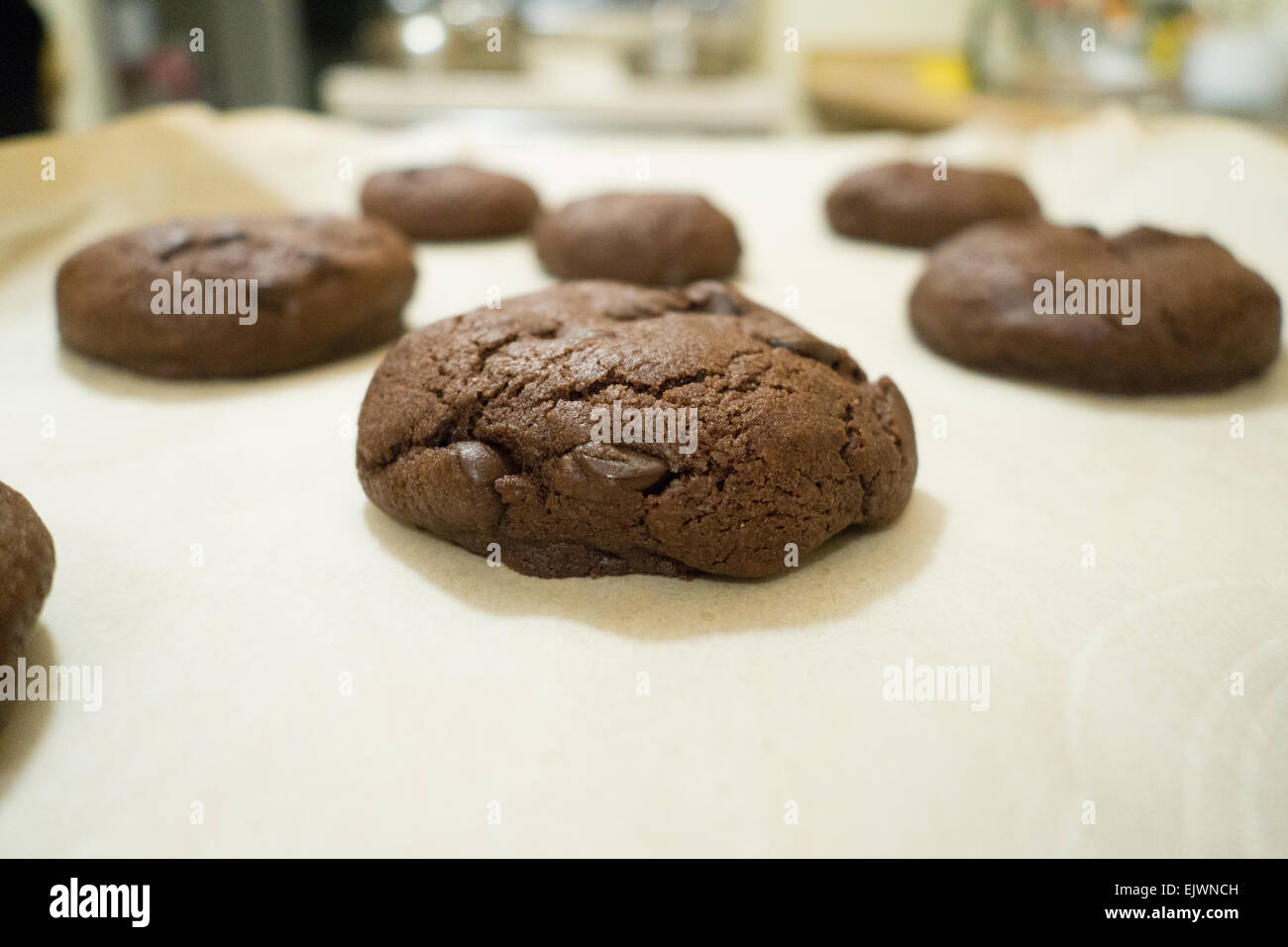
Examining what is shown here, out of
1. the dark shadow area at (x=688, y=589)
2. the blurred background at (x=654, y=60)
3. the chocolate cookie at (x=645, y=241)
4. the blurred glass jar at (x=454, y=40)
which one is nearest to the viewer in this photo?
the dark shadow area at (x=688, y=589)

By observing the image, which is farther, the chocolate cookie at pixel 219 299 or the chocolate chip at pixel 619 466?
the chocolate cookie at pixel 219 299

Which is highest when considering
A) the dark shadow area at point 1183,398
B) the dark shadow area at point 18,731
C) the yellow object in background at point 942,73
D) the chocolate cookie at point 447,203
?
the yellow object in background at point 942,73

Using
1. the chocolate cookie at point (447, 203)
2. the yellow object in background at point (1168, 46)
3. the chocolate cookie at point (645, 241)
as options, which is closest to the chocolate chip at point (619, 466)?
the chocolate cookie at point (645, 241)

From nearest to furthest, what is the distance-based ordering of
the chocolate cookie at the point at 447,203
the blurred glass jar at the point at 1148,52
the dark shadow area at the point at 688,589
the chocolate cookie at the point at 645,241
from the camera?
the dark shadow area at the point at 688,589 < the chocolate cookie at the point at 645,241 < the chocolate cookie at the point at 447,203 < the blurred glass jar at the point at 1148,52

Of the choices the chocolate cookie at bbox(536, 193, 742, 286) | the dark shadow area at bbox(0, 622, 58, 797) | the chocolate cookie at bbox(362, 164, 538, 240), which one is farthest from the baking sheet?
the chocolate cookie at bbox(362, 164, 538, 240)

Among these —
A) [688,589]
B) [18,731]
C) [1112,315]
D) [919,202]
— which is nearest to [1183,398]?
[1112,315]

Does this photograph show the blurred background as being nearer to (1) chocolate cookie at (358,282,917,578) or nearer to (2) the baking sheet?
(2) the baking sheet

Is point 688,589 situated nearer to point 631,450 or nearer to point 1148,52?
point 631,450

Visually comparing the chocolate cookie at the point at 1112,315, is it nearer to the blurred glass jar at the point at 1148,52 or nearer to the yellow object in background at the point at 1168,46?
the blurred glass jar at the point at 1148,52
